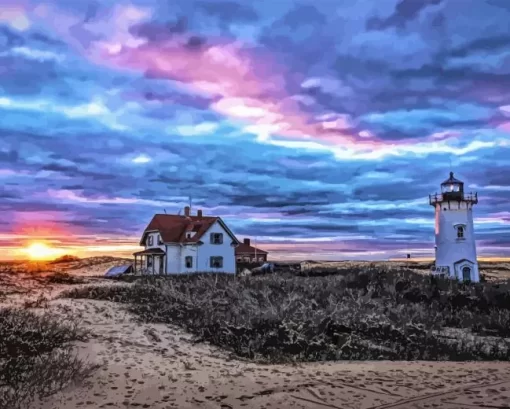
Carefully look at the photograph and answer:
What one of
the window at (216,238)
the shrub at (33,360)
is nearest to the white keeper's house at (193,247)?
the window at (216,238)

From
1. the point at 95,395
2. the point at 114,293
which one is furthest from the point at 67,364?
the point at 114,293

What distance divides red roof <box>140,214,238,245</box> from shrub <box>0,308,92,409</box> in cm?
3153

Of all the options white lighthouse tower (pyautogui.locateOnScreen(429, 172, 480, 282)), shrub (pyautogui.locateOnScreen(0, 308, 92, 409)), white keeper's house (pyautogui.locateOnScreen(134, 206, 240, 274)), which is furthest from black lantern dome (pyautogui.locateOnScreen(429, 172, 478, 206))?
shrub (pyautogui.locateOnScreen(0, 308, 92, 409))

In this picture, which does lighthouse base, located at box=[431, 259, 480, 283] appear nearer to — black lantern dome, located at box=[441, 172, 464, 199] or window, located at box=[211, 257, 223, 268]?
black lantern dome, located at box=[441, 172, 464, 199]

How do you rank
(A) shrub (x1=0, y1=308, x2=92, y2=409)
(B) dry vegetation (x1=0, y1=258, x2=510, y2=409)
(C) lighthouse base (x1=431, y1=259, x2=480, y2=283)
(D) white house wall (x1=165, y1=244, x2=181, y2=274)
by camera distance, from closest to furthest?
(A) shrub (x1=0, y1=308, x2=92, y2=409) < (B) dry vegetation (x1=0, y1=258, x2=510, y2=409) < (C) lighthouse base (x1=431, y1=259, x2=480, y2=283) < (D) white house wall (x1=165, y1=244, x2=181, y2=274)

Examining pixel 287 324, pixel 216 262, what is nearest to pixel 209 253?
pixel 216 262

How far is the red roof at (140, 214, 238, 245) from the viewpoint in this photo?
41750 millimetres

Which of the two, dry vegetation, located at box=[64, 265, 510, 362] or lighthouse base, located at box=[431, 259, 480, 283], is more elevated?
lighthouse base, located at box=[431, 259, 480, 283]

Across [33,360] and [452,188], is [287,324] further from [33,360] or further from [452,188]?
[452,188]

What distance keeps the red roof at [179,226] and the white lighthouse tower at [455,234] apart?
1620cm

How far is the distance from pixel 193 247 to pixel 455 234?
20106mm

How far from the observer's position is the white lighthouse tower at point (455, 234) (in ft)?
127

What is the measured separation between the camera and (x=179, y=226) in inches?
1737

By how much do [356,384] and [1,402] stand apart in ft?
16.3
